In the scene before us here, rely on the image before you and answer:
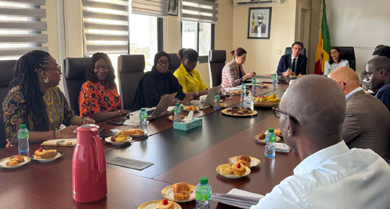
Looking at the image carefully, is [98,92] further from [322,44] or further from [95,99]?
[322,44]

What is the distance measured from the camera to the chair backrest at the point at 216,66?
509cm

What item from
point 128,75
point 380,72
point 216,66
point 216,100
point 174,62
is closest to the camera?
point 380,72

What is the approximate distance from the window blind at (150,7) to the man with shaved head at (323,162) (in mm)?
4125

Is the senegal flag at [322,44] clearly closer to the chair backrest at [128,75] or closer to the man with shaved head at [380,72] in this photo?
the man with shaved head at [380,72]

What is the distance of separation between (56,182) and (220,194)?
26.5 inches

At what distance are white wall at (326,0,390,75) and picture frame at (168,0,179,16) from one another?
3988 millimetres

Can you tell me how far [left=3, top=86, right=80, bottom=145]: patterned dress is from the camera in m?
1.96

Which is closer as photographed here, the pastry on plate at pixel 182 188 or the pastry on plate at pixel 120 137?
the pastry on plate at pixel 182 188

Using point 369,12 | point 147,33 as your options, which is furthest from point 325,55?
point 147,33

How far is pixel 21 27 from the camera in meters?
3.42

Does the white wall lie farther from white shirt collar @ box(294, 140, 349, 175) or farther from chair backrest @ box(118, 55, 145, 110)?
white shirt collar @ box(294, 140, 349, 175)

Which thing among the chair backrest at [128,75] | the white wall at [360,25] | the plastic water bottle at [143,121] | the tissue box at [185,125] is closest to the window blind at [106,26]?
the chair backrest at [128,75]

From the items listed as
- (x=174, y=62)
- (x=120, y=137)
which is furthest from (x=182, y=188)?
(x=174, y=62)

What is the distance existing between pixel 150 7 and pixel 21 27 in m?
2.07
